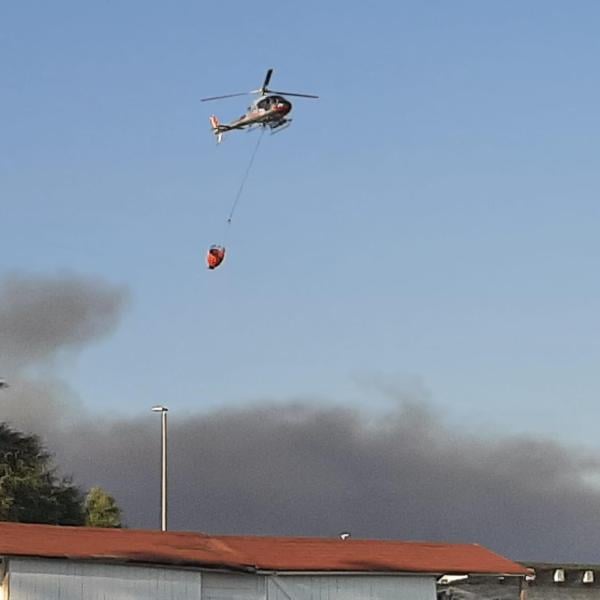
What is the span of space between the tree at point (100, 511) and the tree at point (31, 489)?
43cm

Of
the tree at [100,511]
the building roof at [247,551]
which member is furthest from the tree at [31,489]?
the building roof at [247,551]

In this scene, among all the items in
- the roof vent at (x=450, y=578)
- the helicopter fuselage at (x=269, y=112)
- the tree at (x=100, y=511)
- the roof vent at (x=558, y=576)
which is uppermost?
the helicopter fuselage at (x=269, y=112)

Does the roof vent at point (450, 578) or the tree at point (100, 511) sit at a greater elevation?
the tree at point (100, 511)

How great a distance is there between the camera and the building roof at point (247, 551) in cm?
4644

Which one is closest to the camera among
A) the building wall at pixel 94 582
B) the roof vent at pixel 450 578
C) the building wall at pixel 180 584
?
the building wall at pixel 94 582

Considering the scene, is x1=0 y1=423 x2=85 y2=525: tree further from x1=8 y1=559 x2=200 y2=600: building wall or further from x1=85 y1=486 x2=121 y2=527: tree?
x1=8 y1=559 x2=200 y2=600: building wall

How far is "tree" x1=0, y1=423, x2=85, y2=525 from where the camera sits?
78.6m

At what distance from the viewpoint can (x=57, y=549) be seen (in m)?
45.7

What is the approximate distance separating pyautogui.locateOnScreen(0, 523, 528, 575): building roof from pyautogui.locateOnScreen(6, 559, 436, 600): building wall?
1.01 feet

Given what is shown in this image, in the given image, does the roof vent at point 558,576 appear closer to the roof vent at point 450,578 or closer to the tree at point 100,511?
the roof vent at point 450,578

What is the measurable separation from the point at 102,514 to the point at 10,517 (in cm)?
561

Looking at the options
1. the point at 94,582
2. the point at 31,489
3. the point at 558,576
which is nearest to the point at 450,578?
the point at 558,576

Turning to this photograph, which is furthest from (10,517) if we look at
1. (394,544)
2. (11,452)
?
(394,544)

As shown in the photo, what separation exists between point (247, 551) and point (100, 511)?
31562 millimetres
